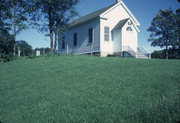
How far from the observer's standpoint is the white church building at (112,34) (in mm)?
20812

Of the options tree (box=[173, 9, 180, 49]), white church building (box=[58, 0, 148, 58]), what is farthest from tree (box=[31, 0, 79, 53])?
tree (box=[173, 9, 180, 49])

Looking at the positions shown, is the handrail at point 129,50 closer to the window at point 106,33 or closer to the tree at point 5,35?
the window at point 106,33

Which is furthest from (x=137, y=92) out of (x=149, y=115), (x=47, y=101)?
(x=47, y=101)

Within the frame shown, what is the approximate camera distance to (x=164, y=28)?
4519 cm

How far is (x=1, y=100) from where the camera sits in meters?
6.49

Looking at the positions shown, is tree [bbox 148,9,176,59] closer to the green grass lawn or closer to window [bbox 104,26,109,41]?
window [bbox 104,26,109,41]

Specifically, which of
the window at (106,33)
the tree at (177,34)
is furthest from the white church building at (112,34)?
the tree at (177,34)

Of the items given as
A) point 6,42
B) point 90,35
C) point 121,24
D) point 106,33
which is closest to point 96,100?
point 6,42

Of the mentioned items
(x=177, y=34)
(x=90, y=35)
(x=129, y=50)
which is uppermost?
(x=177, y=34)

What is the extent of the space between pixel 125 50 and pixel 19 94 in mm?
15776

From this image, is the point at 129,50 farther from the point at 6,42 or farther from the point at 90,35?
the point at 6,42

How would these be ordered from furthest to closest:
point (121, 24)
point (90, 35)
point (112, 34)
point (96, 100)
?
point (90, 35) < point (112, 34) < point (121, 24) < point (96, 100)

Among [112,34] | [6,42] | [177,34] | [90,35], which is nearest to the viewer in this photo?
[6,42]

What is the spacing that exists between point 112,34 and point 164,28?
95.6ft
